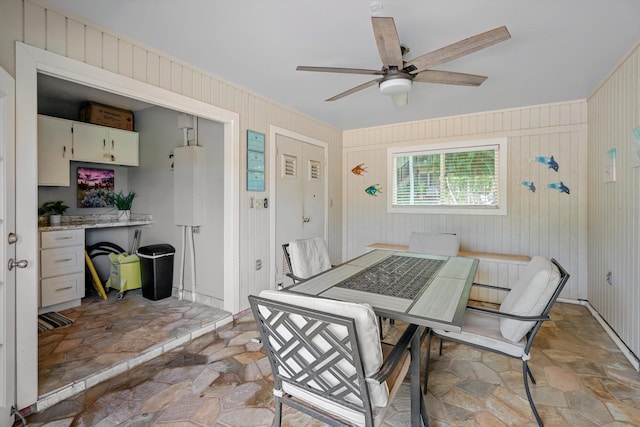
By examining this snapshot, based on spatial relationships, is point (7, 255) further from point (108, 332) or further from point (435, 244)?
point (435, 244)

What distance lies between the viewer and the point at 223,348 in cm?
256

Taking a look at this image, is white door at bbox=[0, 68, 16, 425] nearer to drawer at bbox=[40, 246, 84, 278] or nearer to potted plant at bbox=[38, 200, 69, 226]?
drawer at bbox=[40, 246, 84, 278]

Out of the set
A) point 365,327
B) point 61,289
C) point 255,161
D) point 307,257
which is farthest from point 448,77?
point 61,289

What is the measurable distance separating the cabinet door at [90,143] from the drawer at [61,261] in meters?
1.11

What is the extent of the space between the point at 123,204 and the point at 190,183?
4.97ft

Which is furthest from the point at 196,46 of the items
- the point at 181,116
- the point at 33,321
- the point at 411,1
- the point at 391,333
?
the point at 391,333

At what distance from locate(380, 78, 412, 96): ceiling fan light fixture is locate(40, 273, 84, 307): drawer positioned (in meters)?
3.91

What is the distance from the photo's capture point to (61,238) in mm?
3268

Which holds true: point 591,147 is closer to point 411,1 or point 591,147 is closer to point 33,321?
point 411,1

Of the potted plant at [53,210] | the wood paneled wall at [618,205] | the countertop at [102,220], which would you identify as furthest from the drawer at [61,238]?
the wood paneled wall at [618,205]

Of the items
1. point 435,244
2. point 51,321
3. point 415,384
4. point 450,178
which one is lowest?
point 51,321

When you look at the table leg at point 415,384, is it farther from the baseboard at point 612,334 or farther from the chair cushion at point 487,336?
the baseboard at point 612,334

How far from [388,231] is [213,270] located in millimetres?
2759

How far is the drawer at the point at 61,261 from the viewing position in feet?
10.3
